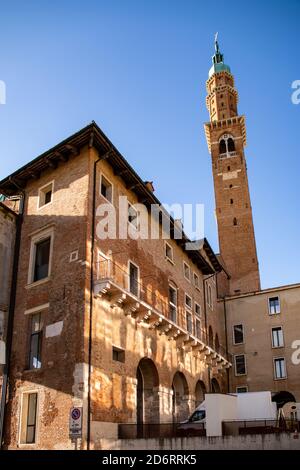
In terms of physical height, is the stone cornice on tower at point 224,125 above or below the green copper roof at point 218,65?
below

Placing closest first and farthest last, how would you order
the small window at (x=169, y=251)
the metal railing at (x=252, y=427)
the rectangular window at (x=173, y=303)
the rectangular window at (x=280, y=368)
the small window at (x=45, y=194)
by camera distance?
the metal railing at (x=252, y=427) → the small window at (x=45, y=194) → the rectangular window at (x=173, y=303) → the small window at (x=169, y=251) → the rectangular window at (x=280, y=368)

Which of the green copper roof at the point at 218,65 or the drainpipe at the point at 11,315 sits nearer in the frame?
the drainpipe at the point at 11,315

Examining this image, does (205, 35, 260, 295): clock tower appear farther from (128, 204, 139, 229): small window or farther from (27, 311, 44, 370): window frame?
(27, 311, 44, 370): window frame

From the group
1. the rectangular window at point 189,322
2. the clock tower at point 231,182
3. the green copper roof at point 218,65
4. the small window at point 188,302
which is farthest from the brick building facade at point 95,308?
the green copper roof at point 218,65

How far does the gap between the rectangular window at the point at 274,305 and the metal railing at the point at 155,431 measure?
51.4ft

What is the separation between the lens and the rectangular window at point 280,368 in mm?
30625

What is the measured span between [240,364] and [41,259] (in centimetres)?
1847

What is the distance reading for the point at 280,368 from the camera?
30.8 meters

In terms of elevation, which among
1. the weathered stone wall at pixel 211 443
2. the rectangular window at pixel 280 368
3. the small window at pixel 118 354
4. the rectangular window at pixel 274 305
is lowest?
the weathered stone wall at pixel 211 443

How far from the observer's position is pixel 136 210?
75.5 ft

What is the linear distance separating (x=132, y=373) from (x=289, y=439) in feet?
21.7

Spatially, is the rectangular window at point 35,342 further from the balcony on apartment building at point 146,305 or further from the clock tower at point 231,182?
the clock tower at point 231,182

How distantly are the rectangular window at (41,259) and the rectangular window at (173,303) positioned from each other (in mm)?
7963

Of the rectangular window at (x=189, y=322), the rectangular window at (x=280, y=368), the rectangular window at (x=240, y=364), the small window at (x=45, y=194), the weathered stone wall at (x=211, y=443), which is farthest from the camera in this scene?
the rectangular window at (x=240, y=364)
